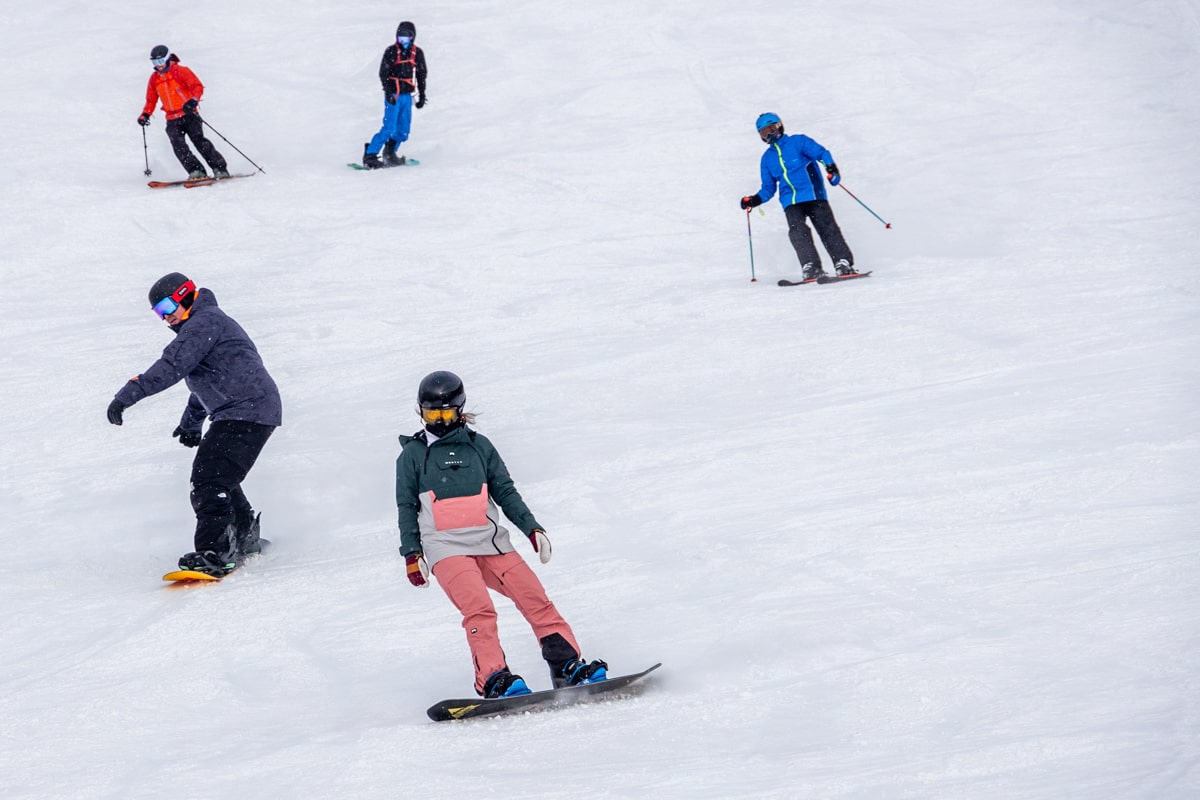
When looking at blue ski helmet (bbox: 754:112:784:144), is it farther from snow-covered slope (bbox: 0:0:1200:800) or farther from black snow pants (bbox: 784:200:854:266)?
snow-covered slope (bbox: 0:0:1200:800)

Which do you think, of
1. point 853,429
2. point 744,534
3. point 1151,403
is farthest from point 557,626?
point 1151,403

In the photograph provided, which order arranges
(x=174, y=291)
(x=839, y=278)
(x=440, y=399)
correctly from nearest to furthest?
(x=440, y=399), (x=174, y=291), (x=839, y=278)

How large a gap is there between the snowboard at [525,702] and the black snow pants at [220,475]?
2.31 metres

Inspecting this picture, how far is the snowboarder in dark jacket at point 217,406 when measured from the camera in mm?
5855

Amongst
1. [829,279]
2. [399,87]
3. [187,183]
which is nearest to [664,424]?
[829,279]

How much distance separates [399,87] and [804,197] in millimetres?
5665

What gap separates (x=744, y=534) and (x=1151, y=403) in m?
2.45

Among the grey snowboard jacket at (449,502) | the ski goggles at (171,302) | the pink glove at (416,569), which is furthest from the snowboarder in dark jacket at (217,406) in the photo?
the pink glove at (416,569)

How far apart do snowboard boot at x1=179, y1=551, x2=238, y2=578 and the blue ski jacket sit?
19.1ft

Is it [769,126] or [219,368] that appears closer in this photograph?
[219,368]

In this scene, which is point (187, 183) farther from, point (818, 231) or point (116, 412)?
point (116, 412)

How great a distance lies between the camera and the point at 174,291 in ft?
19.1

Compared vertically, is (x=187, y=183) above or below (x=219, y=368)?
above

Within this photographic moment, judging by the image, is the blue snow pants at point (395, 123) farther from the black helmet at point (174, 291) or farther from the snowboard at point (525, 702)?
the snowboard at point (525, 702)
